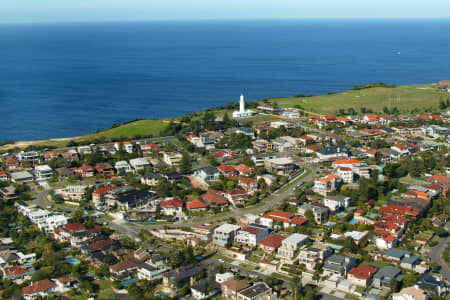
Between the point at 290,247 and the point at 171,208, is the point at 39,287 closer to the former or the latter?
the point at 171,208

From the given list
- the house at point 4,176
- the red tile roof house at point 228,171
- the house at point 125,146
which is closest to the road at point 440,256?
the red tile roof house at point 228,171

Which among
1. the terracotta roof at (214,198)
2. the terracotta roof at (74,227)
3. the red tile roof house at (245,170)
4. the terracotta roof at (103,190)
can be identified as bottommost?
the terracotta roof at (74,227)

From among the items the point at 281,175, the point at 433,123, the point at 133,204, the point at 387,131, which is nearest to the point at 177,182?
the point at 133,204

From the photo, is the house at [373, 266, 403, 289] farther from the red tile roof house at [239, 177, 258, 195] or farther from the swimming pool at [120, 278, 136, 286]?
the red tile roof house at [239, 177, 258, 195]

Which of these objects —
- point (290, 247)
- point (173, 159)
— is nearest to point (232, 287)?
point (290, 247)

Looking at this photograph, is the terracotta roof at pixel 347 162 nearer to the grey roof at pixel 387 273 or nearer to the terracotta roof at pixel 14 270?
the grey roof at pixel 387 273

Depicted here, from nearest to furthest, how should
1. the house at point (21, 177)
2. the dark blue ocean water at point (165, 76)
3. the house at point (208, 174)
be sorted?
1. the house at point (208, 174)
2. the house at point (21, 177)
3. the dark blue ocean water at point (165, 76)
